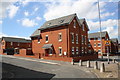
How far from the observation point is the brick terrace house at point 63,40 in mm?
26859

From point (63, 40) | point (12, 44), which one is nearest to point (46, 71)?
point (63, 40)

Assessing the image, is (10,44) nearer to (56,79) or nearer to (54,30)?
(54,30)

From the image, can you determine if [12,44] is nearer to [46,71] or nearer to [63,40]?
[63,40]

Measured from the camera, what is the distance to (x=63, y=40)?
2744cm

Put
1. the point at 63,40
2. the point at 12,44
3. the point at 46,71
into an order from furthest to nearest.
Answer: the point at 12,44 → the point at 63,40 → the point at 46,71

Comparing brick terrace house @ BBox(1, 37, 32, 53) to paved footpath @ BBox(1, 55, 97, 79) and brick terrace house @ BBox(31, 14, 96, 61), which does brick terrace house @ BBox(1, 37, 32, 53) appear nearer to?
brick terrace house @ BBox(31, 14, 96, 61)

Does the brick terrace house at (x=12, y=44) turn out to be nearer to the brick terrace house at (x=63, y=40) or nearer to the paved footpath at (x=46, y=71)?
the brick terrace house at (x=63, y=40)

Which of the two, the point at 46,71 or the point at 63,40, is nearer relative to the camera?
the point at 46,71

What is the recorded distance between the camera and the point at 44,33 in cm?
3173

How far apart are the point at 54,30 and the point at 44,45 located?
4854 millimetres

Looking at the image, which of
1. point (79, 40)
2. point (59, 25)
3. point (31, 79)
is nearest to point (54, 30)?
point (59, 25)

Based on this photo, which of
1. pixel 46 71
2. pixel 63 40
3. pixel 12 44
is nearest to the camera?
pixel 46 71

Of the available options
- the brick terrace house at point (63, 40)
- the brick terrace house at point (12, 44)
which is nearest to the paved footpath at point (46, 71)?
the brick terrace house at point (63, 40)

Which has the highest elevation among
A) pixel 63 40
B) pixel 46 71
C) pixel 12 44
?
pixel 63 40
